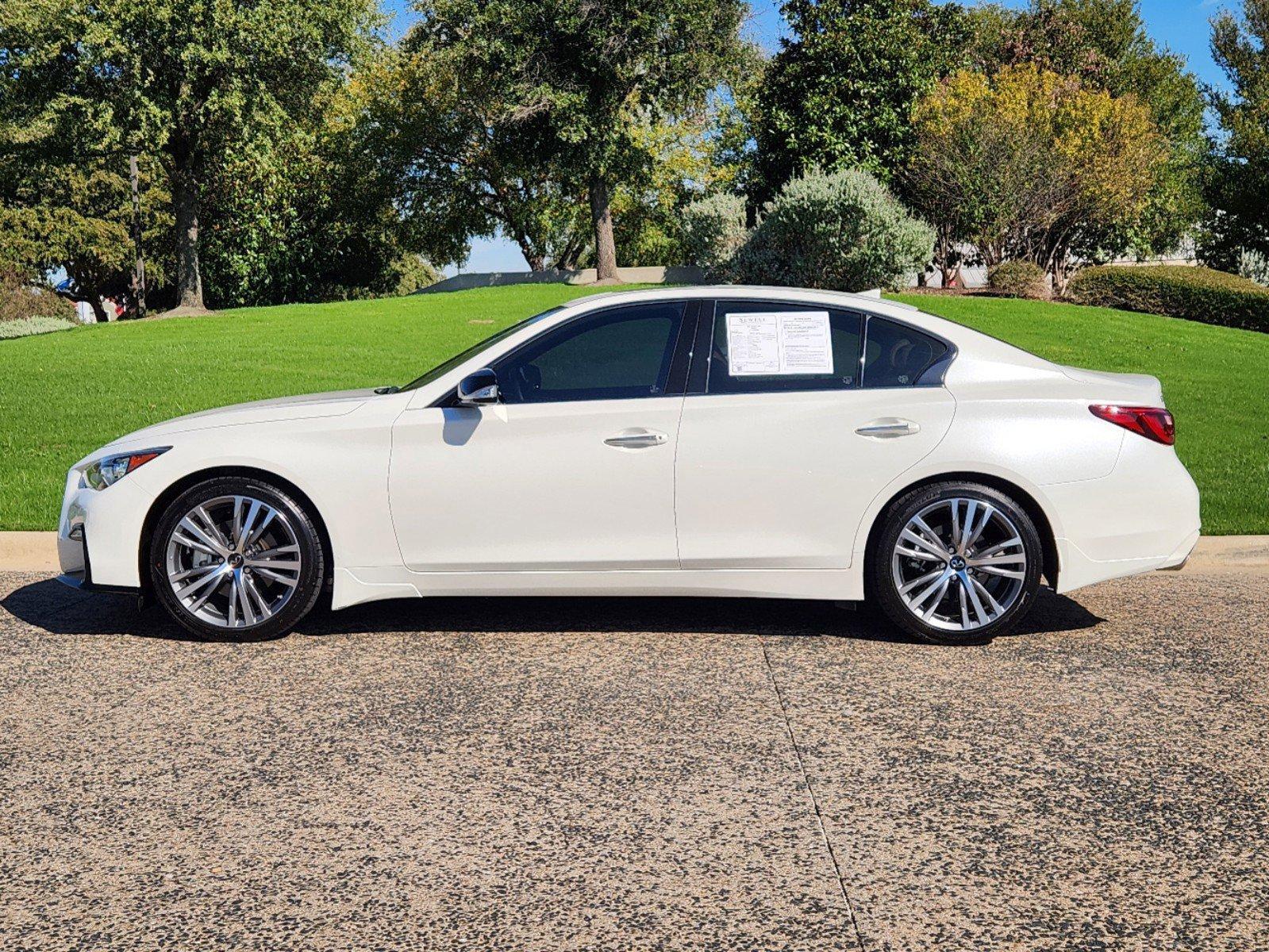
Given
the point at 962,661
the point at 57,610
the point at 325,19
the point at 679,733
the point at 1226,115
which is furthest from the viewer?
the point at 1226,115

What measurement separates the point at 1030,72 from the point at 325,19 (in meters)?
20.5

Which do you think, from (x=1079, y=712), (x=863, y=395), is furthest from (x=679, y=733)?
(x=863, y=395)

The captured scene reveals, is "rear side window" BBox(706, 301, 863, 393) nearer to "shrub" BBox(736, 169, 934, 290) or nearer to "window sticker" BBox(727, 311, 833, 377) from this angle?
"window sticker" BBox(727, 311, 833, 377)

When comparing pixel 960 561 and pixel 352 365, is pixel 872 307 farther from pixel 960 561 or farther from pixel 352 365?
pixel 352 365

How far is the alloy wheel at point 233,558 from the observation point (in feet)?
19.2

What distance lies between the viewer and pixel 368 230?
169 feet

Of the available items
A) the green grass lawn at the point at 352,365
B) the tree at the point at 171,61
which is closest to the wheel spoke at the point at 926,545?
the green grass lawn at the point at 352,365

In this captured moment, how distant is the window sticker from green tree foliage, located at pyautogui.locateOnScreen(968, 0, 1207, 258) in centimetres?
3399

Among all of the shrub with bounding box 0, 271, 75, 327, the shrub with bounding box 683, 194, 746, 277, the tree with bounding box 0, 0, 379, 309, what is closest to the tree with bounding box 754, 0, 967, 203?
the shrub with bounding box 683, 194, 746, 277

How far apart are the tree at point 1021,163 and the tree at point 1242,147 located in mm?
16288

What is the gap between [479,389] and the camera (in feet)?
19.0

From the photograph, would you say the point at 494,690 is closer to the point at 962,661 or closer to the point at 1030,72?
the point at 962,661

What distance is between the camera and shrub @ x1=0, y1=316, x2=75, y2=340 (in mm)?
45750

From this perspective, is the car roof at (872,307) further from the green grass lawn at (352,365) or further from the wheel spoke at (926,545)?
the green grass lawn at (352,365)
